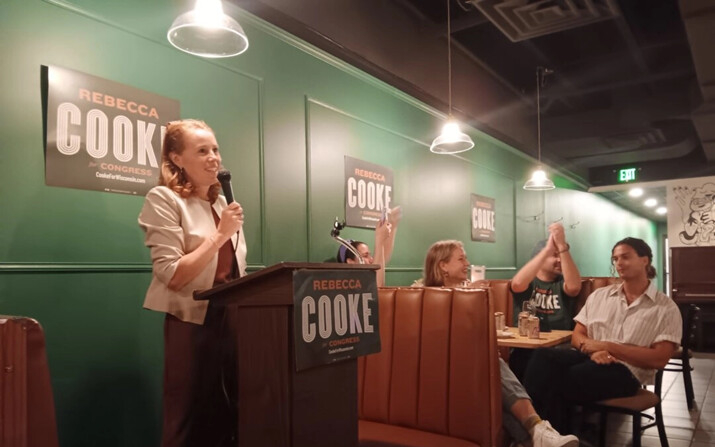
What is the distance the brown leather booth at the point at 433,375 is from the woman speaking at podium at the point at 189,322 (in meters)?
0.70

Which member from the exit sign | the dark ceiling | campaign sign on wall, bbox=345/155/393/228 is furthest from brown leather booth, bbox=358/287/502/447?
the exit sign

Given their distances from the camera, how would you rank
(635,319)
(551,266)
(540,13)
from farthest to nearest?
(540,13) → (551,266) → (635,319)

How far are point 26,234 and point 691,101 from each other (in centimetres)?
767

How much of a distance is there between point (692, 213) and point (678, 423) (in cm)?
679

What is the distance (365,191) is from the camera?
191 inches

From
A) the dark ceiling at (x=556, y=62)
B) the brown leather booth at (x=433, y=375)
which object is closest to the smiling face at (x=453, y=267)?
the brown leather booth at (x=433, y=375)

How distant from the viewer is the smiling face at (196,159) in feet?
7.02

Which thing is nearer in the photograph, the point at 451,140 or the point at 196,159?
the point at 196,159

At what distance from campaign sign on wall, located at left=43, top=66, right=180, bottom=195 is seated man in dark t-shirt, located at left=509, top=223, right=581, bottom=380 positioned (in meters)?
2.73

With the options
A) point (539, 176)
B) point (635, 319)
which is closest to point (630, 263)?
point (635, 319)

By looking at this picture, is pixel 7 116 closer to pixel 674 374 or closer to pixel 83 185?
pixel 83 185

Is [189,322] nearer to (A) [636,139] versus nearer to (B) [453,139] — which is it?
(B) [453,139]

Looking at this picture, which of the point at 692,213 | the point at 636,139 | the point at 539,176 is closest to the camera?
the point at 539,176

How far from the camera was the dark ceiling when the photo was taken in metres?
4.45
